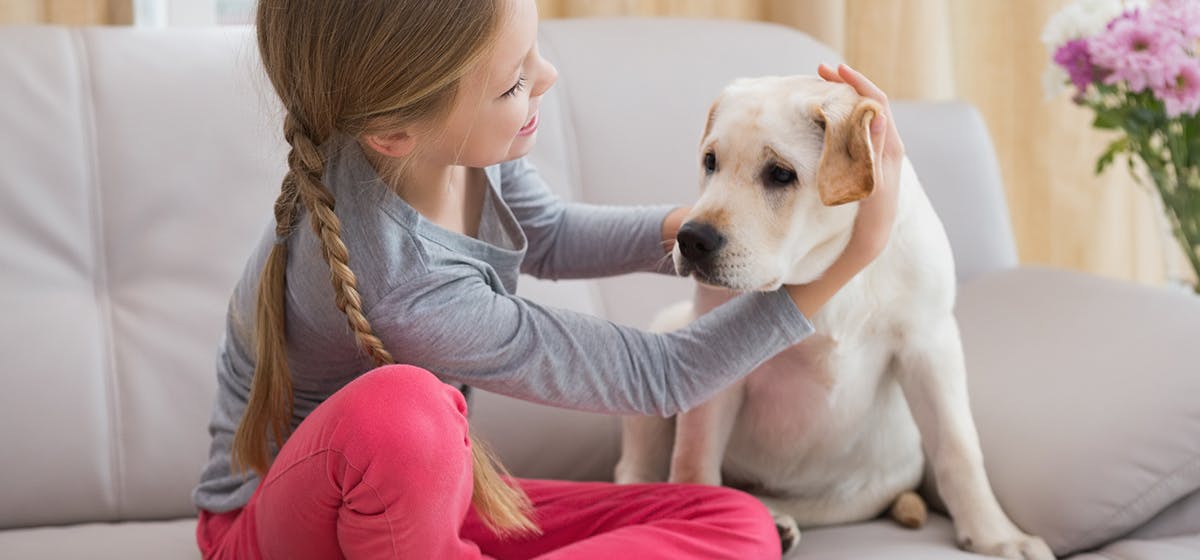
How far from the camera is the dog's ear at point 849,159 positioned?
107 cm

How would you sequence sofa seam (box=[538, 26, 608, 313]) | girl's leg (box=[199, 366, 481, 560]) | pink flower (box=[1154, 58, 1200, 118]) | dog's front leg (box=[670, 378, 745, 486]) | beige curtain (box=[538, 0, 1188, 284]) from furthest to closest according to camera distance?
beige curtain (box=[538, 0, 1188, 284]), sofa seam (box=[538, 26, 608, 313]), pink flower (box=[1154, 58, 1200, 118]), dog's front leg (box=[670, 378, 745, 486]), girl's leg (box=[199, 366, 481, 560])

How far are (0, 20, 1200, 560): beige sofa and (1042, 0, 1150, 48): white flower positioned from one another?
0.36 metres

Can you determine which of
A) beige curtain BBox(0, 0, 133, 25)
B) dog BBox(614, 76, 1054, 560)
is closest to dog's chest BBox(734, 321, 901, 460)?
dog BBox(614, 76, 1054, 560)

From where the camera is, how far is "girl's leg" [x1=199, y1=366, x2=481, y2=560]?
0.99m

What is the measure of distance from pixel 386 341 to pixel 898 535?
2.11ft

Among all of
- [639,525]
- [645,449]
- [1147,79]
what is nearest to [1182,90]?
[1147,79]

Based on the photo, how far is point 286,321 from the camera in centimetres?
116

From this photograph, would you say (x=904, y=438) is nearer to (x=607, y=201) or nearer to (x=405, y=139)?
(x=607, y=201)

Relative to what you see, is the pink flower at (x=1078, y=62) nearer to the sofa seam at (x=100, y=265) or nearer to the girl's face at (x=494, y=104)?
the girl's face at (x=494, y=104)

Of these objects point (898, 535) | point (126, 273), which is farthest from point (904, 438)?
point (126, 273)

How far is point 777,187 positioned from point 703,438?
1.09 feet

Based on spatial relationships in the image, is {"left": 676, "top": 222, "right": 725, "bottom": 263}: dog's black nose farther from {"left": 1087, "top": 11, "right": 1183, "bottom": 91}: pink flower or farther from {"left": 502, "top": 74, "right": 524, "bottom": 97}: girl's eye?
{"left": 1087, "top": 11, "right": 1183, "bottom": 91}: pink flower

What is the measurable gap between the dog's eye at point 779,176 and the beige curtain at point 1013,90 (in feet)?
3.04

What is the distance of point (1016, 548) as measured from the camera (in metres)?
1.27
